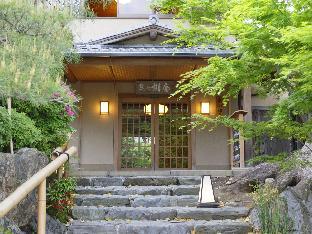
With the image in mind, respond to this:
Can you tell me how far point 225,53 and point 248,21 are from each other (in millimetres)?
5619

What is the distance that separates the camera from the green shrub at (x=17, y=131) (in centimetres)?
654

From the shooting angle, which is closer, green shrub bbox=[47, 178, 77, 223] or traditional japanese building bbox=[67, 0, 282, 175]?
green shrub bbox=[47, 178, 77, 223]

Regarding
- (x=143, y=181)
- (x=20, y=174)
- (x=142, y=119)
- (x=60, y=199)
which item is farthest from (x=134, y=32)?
(x=20, y=174)

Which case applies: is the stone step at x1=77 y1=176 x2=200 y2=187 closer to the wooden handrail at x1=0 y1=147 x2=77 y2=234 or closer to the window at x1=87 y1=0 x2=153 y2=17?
the wooden handrail at x1=0 y1=147 x2=77 y2=234

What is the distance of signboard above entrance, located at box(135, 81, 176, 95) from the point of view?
512 inches

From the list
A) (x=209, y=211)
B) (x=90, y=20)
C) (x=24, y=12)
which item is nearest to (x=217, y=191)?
(x=209, y=211)

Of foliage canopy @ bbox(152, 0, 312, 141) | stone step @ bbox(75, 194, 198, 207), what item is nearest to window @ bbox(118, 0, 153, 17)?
foliage canopy @ bbox(152, 0, 312, 141)

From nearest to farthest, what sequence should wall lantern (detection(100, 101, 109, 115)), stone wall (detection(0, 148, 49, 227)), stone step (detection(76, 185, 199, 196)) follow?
stone wall (detection(0, 148, 49, 227)) → stone step (detection(76, 185, 199, 196)) → wall lantern (detection(100, 101, 109, 115))

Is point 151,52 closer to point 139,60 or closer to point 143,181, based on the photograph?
point 139,60

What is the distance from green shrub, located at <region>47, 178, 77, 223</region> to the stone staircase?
0.20 meters

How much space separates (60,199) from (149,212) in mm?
1423

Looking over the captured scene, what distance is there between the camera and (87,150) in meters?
13.0

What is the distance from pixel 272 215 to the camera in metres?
6.20

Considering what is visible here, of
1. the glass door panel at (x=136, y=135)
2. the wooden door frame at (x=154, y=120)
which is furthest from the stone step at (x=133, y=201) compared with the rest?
the glass door panel at (x=136, y=135)
